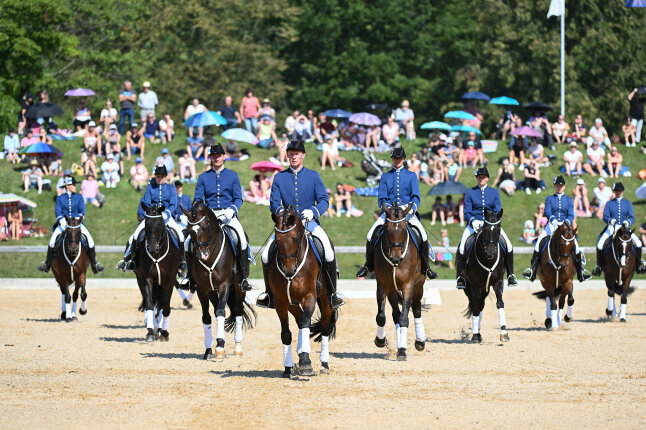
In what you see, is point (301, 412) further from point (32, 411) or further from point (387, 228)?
point (387, 228)

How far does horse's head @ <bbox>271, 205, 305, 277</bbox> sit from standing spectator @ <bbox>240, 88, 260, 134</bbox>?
28776mm

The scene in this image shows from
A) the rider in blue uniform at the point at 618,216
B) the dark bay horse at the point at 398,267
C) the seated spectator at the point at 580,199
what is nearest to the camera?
the dark bay horse at the point at 398,267

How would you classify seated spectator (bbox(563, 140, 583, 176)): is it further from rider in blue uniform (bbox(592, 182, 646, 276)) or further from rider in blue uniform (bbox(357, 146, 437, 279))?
rider in blue uniform (bbox(357, 146, 437, 279))

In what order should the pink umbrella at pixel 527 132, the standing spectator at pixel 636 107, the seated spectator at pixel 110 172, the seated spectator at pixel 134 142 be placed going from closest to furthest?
1. the seated spectator at pixel 110 172
2. the pink umbrella at pixel 527 132
3. the seated spectator at pixel 134 142
4. the standing spectator at pixel 636 107

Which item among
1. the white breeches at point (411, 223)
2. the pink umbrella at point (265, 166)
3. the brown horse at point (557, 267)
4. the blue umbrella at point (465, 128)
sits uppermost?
the blue umbrella at point (465, 128)

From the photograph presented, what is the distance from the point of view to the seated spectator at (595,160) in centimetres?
3988

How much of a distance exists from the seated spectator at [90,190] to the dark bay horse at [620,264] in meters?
19.2

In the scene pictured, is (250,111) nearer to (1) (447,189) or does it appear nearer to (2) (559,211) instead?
(1) (447,189)

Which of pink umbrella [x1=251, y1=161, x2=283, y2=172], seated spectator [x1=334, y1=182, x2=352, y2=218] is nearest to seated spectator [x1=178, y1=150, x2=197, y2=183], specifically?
pink umbrella [x1=251, y1=161, x2=283, y2=172]

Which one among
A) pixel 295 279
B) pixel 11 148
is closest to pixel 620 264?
pixel 295 279

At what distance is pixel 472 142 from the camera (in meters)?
39.9

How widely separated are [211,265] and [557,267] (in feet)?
25.2

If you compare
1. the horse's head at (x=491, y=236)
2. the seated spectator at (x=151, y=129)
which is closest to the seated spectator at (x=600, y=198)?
the seated spectator at (x=151, y=129)

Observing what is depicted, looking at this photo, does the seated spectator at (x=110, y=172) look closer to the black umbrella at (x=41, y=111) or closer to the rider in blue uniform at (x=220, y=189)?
the black umbrella at (x=41, y=111)
